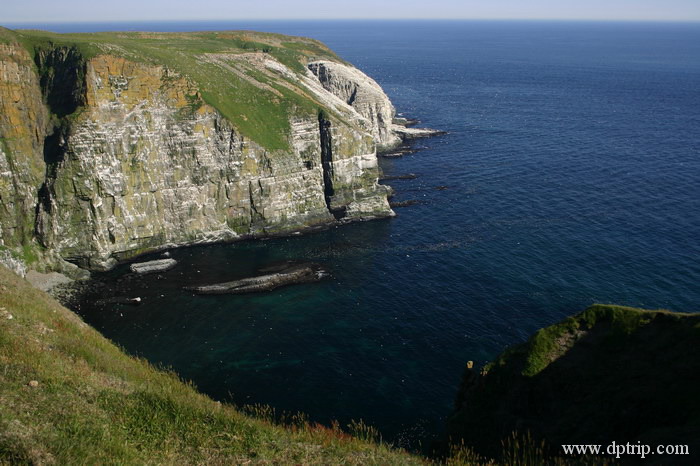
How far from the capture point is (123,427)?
1961 centimetres

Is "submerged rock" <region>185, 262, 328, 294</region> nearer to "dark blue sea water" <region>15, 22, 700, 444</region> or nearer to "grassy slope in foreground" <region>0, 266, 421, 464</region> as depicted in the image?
"dark blue sea water" <region>15, 22, 700, 444</region>

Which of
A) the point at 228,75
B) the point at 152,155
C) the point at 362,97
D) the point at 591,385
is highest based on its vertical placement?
the point at 228,75

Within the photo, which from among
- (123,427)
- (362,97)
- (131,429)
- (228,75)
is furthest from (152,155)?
(362,97)

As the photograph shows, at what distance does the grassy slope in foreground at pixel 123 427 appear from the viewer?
1759 cm

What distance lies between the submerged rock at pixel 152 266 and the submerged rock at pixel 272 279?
6858mm

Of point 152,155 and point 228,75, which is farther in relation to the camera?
point 228,75

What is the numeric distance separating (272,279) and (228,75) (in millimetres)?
40695

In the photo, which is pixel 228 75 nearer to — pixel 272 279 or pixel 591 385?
pixel 272 279

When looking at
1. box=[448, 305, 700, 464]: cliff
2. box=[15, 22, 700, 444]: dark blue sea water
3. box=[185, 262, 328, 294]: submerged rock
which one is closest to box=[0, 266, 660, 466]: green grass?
box=[448, 305, 700, 464]: cliff

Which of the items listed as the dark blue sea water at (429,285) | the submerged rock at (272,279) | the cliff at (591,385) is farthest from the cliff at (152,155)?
the cliff at (591,385)

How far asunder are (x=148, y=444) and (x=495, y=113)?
15452 centimetres

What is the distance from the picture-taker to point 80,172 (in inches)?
Answer: 2660

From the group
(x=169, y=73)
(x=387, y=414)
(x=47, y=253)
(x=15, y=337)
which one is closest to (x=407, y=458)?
(x=15, y=337)

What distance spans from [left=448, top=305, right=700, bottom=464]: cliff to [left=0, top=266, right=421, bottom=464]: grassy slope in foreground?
873 cm
